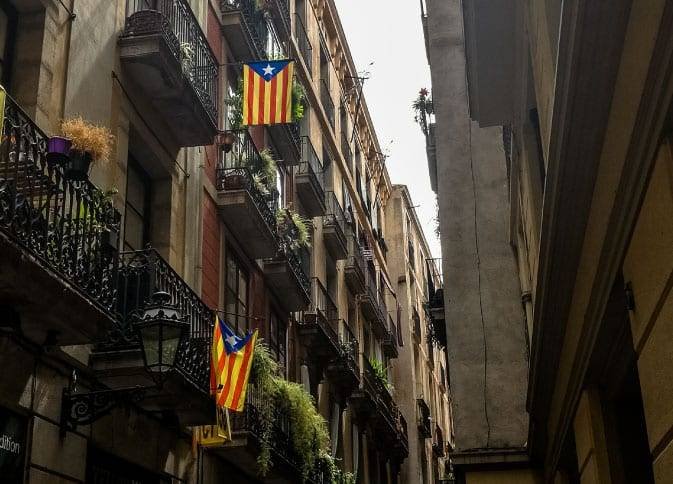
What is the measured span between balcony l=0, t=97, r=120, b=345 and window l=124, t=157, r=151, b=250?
326cm

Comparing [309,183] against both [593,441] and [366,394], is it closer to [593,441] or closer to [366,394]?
[366,394]

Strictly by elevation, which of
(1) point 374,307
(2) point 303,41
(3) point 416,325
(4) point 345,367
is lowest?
(4) point 345,367

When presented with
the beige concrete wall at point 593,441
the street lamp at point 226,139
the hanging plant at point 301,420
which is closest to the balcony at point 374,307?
the hanging plant at point 301,420

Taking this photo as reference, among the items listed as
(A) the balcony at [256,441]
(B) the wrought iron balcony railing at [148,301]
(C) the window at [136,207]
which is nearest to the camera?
(B) the wrought iron balcony railing at [148,301]

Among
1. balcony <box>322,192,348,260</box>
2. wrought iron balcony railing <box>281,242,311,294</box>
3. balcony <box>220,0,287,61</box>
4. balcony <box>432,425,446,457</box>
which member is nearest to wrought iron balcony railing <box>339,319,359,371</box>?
balcony <box>322,192,348,260</box>

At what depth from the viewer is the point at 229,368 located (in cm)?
1320

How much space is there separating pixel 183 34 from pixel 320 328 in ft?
33.8

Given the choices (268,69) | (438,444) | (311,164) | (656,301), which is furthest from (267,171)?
(438,444)

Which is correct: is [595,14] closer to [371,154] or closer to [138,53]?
[138,53]

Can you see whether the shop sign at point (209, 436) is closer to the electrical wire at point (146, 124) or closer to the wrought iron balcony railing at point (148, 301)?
the wrought iron balcony railing at point (148, 301)

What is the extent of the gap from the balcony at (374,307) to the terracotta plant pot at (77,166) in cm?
2239

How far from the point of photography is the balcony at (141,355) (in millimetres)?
11469

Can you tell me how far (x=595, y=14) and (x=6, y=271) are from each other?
19.5 feet

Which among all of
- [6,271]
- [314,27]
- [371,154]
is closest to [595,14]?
[6,271]
